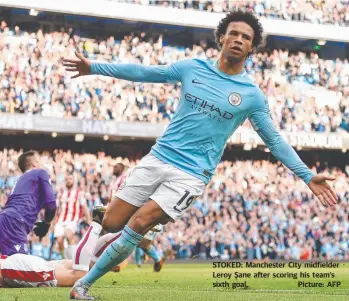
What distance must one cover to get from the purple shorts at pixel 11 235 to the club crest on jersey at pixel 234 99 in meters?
3.43

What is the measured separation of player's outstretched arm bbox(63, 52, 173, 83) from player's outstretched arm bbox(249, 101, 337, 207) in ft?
3.24

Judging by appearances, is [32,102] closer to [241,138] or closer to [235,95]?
[241,138]

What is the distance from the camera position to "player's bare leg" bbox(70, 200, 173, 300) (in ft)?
25.3

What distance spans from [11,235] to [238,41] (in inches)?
149

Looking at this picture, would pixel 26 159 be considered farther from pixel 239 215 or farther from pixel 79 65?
pixel 239 215

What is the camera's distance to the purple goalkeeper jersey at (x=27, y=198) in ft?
32.7

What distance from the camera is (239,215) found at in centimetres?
2959

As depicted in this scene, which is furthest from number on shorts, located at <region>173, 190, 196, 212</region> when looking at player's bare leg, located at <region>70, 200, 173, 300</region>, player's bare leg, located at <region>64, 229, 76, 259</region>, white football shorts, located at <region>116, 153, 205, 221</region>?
player's bare leg, located at <region>64, 229, 76, 259</region>

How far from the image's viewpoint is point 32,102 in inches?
A: 1179

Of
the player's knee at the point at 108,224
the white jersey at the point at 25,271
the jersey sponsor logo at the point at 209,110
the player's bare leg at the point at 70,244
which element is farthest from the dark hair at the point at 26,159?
the player's bare leg at the point at 70,244

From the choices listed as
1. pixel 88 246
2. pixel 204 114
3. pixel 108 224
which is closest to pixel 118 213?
pixel 108 224

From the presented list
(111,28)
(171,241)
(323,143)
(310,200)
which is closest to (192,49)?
(111,28)

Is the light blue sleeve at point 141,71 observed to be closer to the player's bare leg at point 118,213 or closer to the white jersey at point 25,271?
the player's bare leg at point 118,213

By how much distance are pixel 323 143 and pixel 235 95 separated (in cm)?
2904
